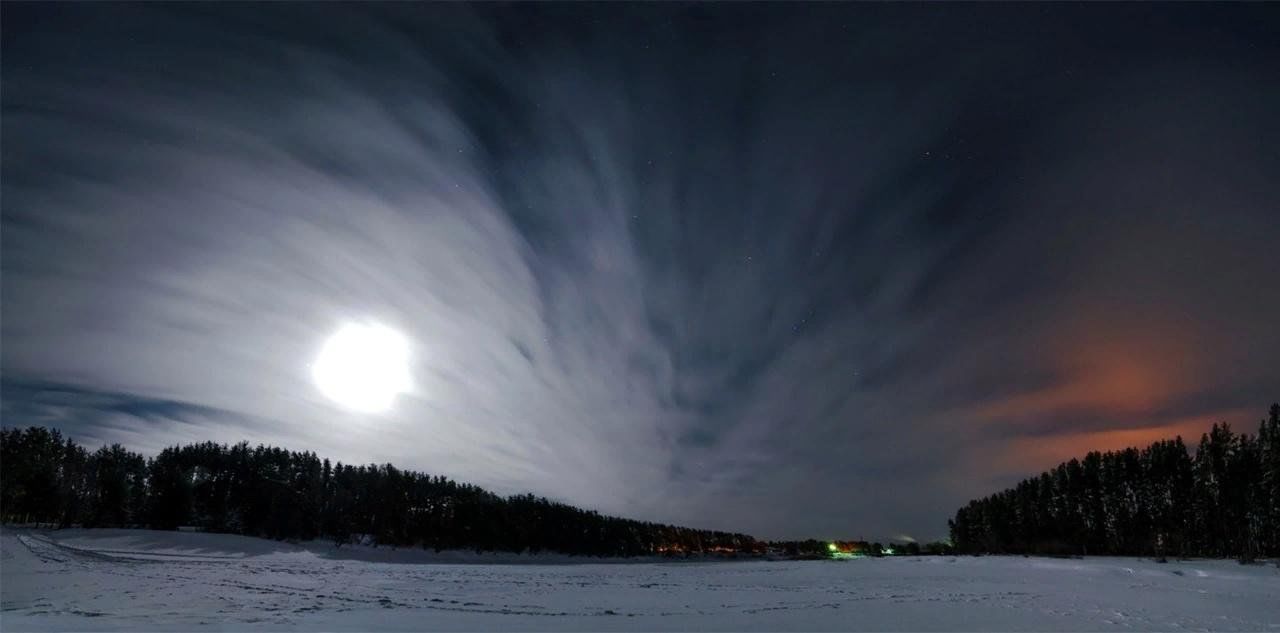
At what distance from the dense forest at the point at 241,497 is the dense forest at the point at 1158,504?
81.4 meters

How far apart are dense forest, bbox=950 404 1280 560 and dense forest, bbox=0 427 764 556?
81.4 m

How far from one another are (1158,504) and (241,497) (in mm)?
122089

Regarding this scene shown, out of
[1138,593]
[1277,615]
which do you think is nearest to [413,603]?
[1277,615]

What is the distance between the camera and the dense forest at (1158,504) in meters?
59.2

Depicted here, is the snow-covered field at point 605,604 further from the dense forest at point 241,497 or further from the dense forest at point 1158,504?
the dense forest at point 241,497

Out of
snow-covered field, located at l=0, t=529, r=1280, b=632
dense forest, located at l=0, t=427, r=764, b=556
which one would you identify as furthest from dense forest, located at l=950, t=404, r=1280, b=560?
dense forest, located at l=0, t=427, r=764, b=556

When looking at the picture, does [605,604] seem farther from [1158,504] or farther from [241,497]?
[241,497]

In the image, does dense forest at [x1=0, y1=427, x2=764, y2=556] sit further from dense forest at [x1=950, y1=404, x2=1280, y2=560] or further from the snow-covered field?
dense forest at [x1=950, y1=404, x2=1280, y2=560]

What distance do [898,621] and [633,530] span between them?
13794 centimetres

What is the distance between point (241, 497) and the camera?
8769 cm

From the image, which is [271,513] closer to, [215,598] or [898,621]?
[215,598]

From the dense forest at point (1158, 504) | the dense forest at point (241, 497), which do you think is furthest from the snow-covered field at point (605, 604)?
the dense forest at point (241, 497)

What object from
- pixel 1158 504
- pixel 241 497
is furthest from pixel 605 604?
pixel 241 497

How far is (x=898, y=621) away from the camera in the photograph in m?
14.9
